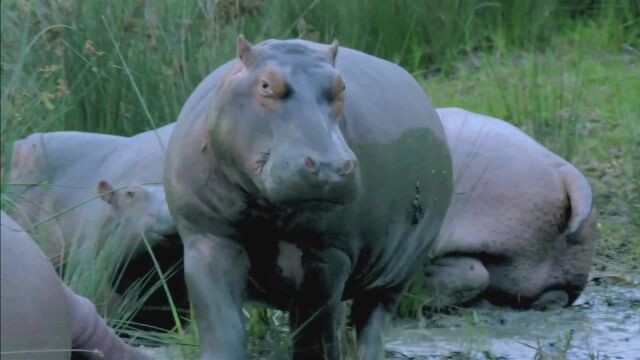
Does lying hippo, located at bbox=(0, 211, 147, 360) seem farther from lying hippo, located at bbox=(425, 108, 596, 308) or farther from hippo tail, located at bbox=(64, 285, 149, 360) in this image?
lying hippo, located at bbox=(425, 108, 596, 308)

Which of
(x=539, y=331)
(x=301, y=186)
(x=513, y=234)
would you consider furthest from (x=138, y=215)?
(x=301, y=186)

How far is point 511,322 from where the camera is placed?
20.1ft

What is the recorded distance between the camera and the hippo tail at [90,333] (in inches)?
167

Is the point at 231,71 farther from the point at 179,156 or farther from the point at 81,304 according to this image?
the point at 81,304

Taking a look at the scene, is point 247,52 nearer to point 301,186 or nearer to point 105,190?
point 301,186

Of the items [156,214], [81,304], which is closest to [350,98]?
[81,304]

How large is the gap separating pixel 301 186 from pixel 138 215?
2.21 meters

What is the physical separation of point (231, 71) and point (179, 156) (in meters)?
0.29

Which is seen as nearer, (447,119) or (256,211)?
(256,211)

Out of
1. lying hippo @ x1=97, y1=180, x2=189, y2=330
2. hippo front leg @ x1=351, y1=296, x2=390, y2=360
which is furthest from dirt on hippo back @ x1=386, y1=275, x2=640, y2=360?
lying hippo @ x1=97, y1=180, x2=189, y2=330

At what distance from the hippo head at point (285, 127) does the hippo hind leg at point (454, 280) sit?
187 cm

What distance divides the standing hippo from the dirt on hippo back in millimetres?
397

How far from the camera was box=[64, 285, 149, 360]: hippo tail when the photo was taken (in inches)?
167

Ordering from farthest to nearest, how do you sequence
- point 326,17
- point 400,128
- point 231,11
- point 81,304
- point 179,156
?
point 326,17 < point 231,11 < point 400,128 < point 179,156 < point 81,304
